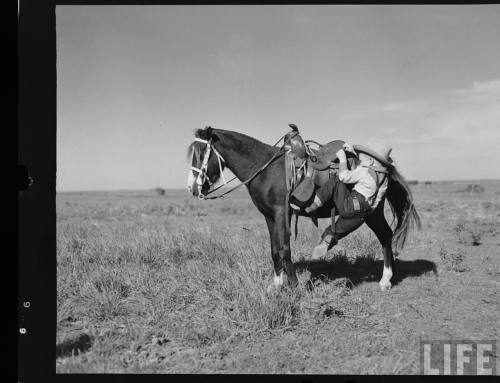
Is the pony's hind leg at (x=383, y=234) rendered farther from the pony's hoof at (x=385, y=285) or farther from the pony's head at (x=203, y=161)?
the pony's head at (x=203, y=161)

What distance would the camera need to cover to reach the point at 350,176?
436 cm

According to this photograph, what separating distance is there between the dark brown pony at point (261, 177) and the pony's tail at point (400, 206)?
0.02m

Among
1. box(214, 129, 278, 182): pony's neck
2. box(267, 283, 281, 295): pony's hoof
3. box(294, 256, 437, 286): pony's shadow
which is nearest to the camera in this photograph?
box(267, 283, 281, 295): pony's hoof

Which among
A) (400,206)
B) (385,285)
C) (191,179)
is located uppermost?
(191,179)

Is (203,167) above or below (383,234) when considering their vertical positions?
above

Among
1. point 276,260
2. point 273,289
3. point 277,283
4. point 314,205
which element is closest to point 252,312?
point 273,289

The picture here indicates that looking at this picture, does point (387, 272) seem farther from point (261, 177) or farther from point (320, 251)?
point (261, 177)

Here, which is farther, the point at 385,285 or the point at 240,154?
the point at 385,285

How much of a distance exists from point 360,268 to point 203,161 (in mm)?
3539

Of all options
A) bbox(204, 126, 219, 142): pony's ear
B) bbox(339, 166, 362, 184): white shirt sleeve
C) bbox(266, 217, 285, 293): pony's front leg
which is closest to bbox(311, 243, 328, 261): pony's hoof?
bbox(266, 217, 285, 293): pony's front leg

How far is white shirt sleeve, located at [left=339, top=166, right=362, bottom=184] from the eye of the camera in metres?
4.36

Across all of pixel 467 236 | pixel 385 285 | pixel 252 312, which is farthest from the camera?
pixel 467 236

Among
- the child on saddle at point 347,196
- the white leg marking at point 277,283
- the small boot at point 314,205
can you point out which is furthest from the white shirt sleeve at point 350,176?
the white leg marking at point 277,283

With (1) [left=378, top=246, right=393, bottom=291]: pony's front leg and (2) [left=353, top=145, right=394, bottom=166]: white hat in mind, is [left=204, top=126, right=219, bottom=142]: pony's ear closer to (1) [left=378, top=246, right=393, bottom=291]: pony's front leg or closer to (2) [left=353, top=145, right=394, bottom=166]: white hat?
(2) [left=353, top=145, right=394, bottom=166]: white hat
